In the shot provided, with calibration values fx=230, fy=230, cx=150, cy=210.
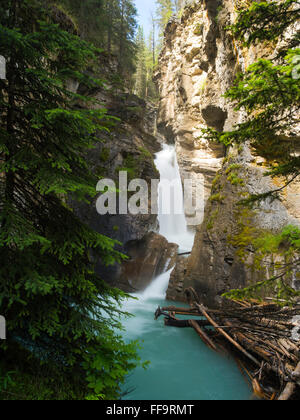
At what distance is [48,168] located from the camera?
324 centimetres

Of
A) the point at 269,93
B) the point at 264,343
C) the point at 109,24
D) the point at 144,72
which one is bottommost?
the point at 264,343

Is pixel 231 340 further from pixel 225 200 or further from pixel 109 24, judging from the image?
pixel 109 24

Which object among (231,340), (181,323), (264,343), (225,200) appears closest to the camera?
(264,343)

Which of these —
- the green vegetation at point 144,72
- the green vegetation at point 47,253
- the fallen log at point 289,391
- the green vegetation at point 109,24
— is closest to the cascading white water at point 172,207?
the green vegetation at point 109,24

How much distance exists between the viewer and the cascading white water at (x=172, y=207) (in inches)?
885

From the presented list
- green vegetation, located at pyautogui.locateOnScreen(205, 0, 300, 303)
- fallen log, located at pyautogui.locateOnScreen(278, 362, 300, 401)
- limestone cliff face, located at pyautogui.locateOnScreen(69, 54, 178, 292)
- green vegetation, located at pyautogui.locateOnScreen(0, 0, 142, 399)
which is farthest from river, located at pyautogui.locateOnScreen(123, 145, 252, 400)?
limestone cliff face, located at pyautogui.locateOnScreen(69, 54, 178, 292)

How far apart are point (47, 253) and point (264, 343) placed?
5.22 m

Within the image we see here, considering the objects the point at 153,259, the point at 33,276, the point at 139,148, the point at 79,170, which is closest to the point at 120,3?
the point at 139,148

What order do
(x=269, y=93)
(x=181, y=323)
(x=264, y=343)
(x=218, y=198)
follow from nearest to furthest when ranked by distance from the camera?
(x=269, y=93) → (x=264, y=343) → (x=181, y=323) → (x=218, y=198)

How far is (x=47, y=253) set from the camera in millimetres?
3572

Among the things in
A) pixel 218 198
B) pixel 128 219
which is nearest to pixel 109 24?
pixel 128 219

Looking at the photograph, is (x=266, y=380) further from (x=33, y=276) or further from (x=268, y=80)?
(x=268, y=80)

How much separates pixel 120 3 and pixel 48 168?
37.4 metres

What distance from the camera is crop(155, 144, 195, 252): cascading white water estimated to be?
22484 millimetres
